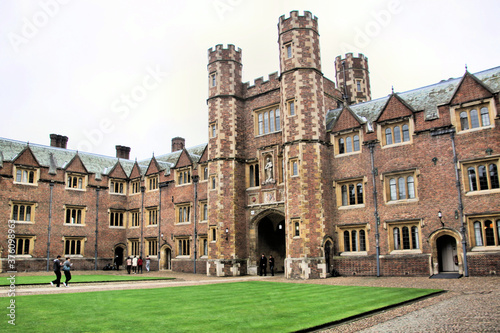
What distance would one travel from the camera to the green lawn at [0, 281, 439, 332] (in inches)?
352

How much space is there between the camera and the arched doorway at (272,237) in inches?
1157

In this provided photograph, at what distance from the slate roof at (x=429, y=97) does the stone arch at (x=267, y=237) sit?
7441 mm

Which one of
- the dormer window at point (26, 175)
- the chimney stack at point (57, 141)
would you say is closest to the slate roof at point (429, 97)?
the dormer window at point (26, 175)

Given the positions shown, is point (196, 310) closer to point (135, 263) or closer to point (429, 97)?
point (429, 97)

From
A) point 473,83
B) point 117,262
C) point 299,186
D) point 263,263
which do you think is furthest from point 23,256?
point 473,83

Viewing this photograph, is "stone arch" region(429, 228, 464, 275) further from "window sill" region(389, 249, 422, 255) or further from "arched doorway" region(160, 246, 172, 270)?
"arched doorway" region(160, 246, 172, 270)

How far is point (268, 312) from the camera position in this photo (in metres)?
10.8

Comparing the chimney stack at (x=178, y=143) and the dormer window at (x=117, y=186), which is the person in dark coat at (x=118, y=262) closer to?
the dormer window at (x=117, y=186)

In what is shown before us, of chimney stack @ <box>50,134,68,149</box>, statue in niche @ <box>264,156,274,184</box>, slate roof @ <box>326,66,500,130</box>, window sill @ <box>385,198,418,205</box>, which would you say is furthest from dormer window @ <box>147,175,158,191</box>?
window sill @ <box>385,198,418,205</box>

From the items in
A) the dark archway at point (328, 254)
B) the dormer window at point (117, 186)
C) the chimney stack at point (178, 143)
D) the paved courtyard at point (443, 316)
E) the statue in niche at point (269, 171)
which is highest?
the chimney stack at point (178, 143)

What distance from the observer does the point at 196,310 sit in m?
11.1

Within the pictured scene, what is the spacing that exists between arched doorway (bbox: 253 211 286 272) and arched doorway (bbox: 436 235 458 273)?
10.3 meters

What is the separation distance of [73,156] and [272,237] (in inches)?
801

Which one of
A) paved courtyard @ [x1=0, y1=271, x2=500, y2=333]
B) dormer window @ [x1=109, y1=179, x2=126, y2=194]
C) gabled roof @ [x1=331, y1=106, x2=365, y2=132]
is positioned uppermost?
gabled roof @ [x1=331, y1=106, x2=365, y2=132]
